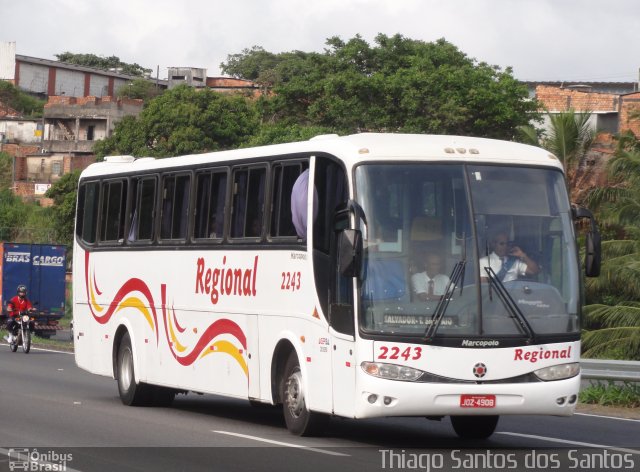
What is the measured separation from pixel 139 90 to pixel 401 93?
6590 cm

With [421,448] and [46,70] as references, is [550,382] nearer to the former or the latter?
[421,448]

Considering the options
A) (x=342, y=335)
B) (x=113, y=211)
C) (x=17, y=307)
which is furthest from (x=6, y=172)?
(x=342, y=335)

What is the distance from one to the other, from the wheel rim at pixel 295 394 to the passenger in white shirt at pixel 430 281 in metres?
2.02

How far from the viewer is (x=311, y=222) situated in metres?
13.4

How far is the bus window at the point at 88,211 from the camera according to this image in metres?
19.7

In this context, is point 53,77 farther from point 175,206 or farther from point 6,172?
point 175,206

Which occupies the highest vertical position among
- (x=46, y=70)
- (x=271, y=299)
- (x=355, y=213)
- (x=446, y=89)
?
(x=46, y=70)

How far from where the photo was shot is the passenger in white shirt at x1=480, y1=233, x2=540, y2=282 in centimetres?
1243

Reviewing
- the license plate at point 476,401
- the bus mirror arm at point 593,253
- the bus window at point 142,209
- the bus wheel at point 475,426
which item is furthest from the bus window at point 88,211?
the license plate at point 476,401

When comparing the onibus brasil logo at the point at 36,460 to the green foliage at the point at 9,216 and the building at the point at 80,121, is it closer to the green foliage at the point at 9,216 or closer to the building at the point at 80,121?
the green foliage at the point at 9,216

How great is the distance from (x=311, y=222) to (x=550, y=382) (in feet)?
9.63

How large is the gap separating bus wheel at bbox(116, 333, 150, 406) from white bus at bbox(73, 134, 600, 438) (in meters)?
2.61

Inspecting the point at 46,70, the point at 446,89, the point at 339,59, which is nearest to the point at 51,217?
the point at 339,59

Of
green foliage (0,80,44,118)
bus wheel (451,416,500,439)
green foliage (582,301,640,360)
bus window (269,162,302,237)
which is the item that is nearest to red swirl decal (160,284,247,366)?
bus window (269,162,302,237)
